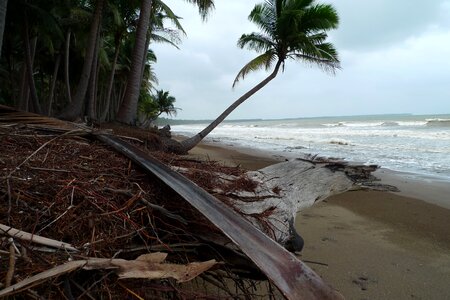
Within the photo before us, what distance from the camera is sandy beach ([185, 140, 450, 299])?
10.8ft

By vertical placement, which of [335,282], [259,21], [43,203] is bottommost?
[335,282]

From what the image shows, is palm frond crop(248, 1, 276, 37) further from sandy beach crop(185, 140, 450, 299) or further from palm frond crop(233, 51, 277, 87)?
sandy beach crop(185, 140, 450, 299)

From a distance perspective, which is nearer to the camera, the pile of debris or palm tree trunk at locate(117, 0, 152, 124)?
the pile of debris

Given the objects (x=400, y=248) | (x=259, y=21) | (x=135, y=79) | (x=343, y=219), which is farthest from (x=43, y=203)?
(x=259, y=21)

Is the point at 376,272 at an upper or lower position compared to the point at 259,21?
lower

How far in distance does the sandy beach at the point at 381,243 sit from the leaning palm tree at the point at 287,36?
4984 mm

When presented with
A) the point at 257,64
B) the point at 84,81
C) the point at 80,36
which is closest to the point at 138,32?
the point at 84,81

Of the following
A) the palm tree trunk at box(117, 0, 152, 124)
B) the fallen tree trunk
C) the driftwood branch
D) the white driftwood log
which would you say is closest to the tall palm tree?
the palm tree trunk at box(117, 0, 152, 124)

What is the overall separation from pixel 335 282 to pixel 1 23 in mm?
7396

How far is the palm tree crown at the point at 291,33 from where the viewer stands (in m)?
10.8

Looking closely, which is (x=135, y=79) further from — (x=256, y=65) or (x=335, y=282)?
(x=335, y=282)

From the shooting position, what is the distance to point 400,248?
438 centimetres

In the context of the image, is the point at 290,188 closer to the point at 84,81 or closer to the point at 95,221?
the point at 95,221

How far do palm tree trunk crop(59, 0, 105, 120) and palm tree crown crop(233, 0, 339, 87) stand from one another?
549cm
